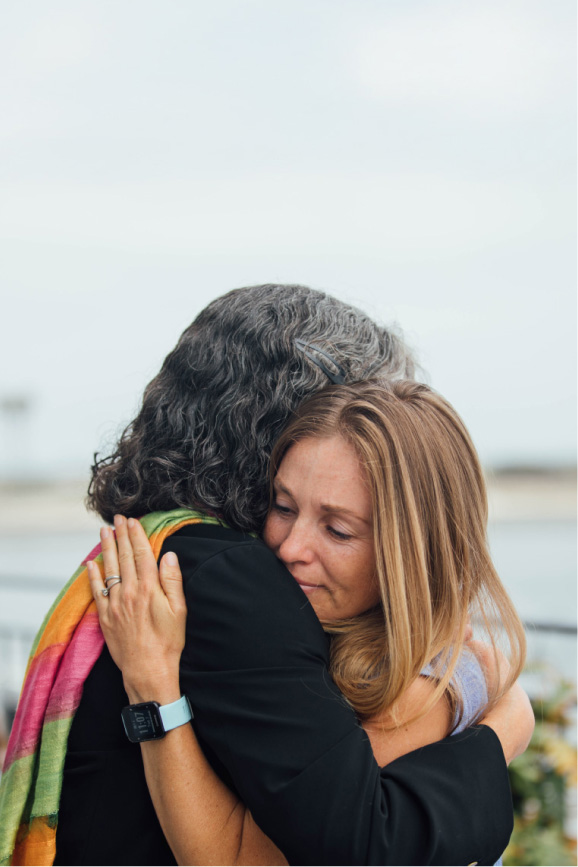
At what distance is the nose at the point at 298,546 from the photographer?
1.58m

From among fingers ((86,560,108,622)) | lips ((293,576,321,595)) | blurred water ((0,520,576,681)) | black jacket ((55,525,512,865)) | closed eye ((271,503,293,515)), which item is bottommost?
blurred water ((0,520,576,681))

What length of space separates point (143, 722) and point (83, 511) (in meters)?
18.3

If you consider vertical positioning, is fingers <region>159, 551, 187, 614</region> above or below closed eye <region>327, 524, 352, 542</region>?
below

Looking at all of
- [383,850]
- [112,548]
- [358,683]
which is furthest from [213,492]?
[383,850]

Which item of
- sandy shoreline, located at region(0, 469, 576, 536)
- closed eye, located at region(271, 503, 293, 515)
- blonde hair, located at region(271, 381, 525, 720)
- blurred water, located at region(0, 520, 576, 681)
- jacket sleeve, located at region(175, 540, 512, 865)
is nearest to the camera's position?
jacket sleeve, located at region(175, 540, 512, 865)

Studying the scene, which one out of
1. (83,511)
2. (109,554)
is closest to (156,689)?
(109,554)

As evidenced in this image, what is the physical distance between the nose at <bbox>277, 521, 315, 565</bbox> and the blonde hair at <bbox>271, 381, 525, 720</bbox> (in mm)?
132

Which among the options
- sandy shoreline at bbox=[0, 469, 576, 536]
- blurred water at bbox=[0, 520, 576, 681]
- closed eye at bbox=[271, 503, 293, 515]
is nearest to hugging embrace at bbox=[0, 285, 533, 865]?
closed eye at bbox=[271, 503, 293, 515]

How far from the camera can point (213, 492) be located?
1.67 metres

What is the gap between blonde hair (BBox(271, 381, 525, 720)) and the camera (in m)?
1.56

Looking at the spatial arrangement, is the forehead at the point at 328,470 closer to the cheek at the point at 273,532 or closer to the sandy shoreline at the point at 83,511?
the cheek at the point at 273,532

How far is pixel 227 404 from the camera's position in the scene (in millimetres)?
1688

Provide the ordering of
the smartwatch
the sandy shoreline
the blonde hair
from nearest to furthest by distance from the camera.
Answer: the smartwatch → the blonde hair → the sandy shoreline

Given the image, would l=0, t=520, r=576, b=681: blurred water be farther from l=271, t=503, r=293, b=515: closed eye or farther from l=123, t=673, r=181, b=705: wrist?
l=123, t=673, r=181, b=705: wrist
